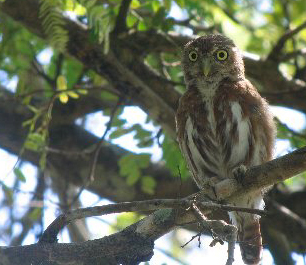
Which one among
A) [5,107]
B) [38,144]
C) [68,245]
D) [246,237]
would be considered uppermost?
[5,107]

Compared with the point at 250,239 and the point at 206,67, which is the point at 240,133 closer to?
the point at 206,67

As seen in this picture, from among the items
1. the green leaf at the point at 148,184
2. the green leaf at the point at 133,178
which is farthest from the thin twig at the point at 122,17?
the green leaf at the point at 148,184

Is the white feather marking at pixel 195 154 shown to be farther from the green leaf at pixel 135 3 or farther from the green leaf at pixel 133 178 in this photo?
the green leaf at pixel 135 3

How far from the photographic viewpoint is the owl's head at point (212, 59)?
516 centimetres

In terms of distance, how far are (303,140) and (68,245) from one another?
2916 mm

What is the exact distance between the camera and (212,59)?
5.25m

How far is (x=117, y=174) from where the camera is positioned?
610 centimetres

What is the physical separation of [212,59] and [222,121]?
744mm

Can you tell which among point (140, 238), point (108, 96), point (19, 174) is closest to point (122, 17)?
point (108, 96)

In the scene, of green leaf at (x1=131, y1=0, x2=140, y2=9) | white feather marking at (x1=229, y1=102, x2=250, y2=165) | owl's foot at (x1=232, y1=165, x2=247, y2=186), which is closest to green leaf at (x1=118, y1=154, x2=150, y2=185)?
white feather marking at (x1=229, y1=102, x2=250, y2=165)

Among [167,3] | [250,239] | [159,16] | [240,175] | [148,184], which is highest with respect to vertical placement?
[167,3]

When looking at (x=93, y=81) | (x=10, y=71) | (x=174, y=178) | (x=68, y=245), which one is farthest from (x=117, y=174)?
(x=68, y=245)

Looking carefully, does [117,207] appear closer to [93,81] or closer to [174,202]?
[174,202]

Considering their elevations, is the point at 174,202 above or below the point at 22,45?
below
